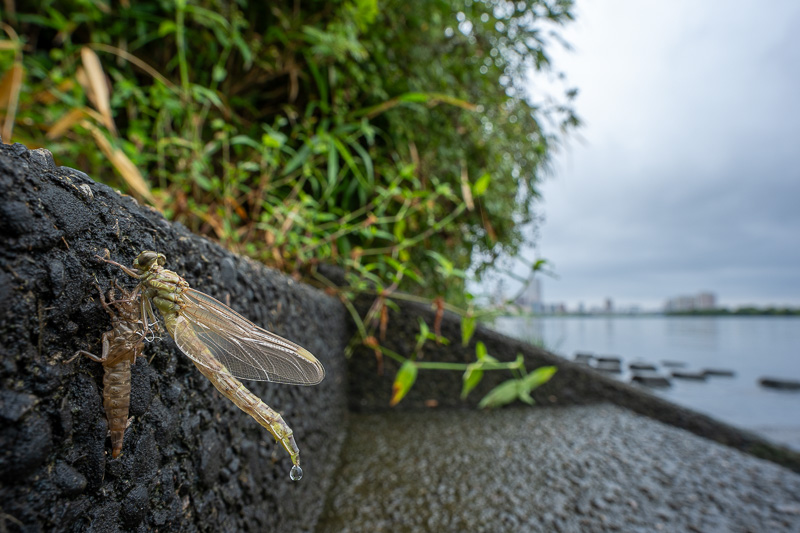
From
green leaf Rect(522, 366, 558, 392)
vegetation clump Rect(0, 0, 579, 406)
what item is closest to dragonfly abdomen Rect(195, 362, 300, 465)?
vegetation clump Rect(0, 0, 579, 406)

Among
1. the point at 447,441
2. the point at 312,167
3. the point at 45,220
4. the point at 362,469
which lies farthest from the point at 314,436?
the point at 312,167

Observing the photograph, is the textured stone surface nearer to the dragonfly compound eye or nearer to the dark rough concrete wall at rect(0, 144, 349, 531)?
the dark rough concrete wall at rect(0, 144, 349, 531)

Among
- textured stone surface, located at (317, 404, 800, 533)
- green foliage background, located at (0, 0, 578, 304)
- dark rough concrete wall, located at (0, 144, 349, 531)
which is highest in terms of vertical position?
green foliage background, located at (0, 0, 578, 304)

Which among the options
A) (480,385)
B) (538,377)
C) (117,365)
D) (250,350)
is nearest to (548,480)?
(538,377)

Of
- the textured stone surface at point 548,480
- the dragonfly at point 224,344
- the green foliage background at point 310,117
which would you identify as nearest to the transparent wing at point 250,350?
the dragonfly at point 224,344

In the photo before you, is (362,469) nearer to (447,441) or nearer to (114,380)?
(447,441)

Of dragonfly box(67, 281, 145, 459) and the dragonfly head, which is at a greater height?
the dragonfly head

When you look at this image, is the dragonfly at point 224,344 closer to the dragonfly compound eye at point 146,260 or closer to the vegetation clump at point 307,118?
the dragonfly compound eye at point 146,260
